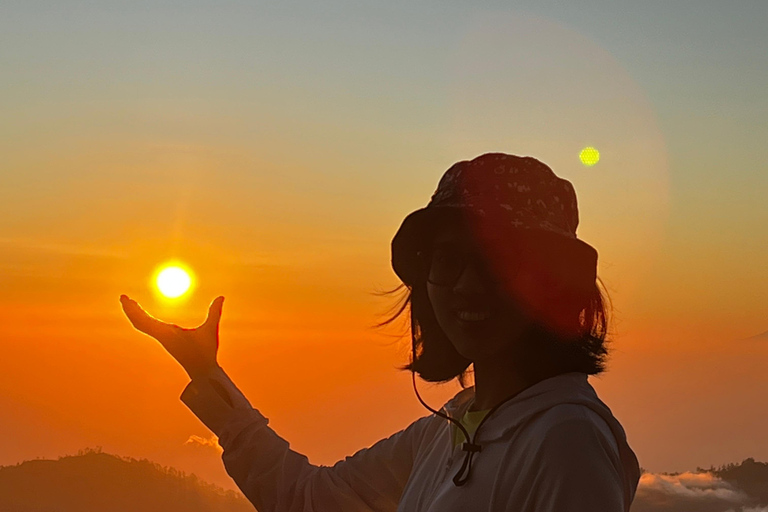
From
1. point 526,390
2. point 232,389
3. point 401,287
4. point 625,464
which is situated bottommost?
point 625,464

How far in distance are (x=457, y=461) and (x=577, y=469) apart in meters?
0.65

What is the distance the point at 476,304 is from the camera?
269cm

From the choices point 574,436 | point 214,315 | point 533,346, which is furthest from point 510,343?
point 214,315

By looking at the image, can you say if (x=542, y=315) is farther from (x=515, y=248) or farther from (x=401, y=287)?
(x=401, y=287)

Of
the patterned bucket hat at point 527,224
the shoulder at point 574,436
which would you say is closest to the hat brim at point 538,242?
the patterned bucket hat at point 527,224

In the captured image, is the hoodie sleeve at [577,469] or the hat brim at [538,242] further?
the hat brim at [538,242]

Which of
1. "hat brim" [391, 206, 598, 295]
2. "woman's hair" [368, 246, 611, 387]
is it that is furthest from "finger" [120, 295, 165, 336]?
"hat brim" [391, 206, 598, 295]

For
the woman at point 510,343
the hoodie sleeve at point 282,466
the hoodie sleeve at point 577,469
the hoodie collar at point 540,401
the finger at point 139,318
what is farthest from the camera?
the finger at point 139,318

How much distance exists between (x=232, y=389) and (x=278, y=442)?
35 centimetres

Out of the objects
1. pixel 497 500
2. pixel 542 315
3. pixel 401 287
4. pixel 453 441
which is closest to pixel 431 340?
pixel 401 287

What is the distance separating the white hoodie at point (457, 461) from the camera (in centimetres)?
221

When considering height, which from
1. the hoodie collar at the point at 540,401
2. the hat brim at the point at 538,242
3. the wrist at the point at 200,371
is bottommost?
the hoodie collar at the point at 540,401

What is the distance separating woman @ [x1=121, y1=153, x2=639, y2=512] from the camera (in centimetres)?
226

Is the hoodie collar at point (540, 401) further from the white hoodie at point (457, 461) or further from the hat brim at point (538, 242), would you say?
the hat brim at point (538, 242)
